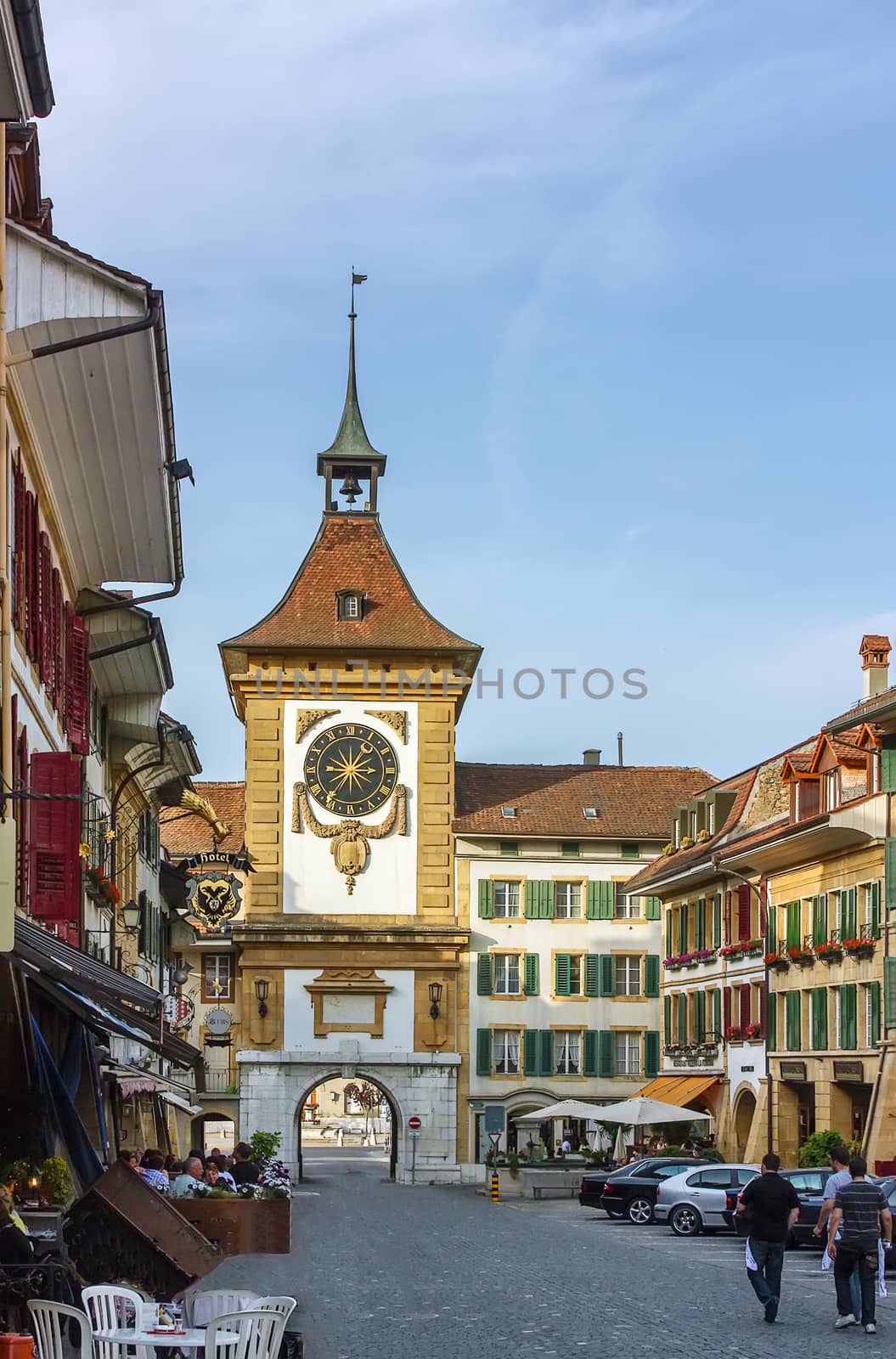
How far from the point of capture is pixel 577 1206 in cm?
5103

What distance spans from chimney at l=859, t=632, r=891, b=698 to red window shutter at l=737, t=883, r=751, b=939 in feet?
20.6

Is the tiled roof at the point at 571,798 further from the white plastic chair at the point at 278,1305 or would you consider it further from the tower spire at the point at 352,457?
the white plastic chair at the point at 278,1305

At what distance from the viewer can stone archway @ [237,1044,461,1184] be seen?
221ft

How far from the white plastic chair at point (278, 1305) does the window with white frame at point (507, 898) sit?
58655mm

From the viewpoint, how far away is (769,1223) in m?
19.8

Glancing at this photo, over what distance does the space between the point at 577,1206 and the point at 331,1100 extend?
258 ft

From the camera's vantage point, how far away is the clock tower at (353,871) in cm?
6825

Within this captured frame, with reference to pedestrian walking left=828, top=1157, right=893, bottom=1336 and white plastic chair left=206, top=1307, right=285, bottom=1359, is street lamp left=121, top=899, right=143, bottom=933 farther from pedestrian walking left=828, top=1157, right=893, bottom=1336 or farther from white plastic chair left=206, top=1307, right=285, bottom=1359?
A: white plastic chair left=206, top=1307, right=285, bottom=1359

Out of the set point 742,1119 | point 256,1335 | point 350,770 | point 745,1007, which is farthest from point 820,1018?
point 256,1335

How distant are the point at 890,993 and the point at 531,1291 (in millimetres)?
20768

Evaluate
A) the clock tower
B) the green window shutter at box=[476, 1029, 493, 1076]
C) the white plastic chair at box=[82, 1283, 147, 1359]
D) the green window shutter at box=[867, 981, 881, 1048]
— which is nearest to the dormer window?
the clock tower

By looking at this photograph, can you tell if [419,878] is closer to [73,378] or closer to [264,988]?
[264,988]

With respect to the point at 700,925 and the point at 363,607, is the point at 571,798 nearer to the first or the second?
the point at 363,607

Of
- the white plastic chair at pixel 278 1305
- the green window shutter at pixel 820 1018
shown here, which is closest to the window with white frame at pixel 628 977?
the green window shutter at pixel 820 1018
